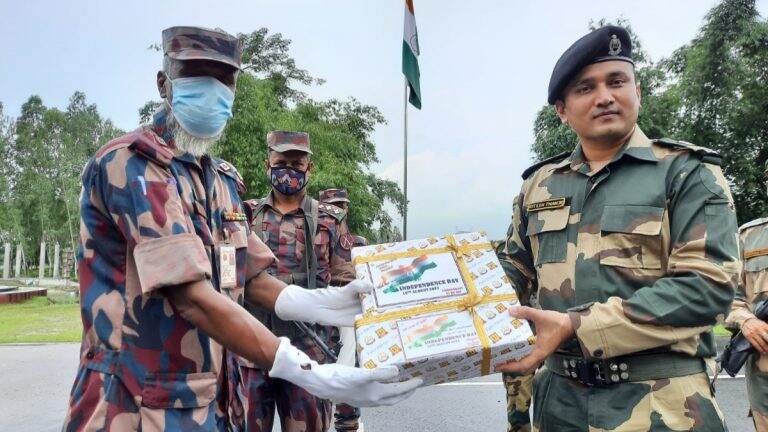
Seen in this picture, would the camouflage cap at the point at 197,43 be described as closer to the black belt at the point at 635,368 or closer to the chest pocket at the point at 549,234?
the chest pocket at the point at 549,234

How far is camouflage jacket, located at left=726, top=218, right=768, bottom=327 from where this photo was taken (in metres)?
3.81

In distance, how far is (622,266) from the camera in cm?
192

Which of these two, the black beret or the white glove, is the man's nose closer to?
the black beret

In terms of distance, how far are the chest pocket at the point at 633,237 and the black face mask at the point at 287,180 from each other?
108 inches

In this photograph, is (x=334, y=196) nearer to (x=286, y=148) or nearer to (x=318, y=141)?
(x=286, y=148)

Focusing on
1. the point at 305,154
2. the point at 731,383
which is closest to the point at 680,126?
the point at 731,383

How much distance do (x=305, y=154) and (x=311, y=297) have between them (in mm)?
2213

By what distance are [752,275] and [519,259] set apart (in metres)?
2.45

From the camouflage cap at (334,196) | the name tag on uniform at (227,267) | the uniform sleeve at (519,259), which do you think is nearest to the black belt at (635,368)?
the uniform sleeve at (519,259)

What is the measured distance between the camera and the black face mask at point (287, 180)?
4324 millimetres

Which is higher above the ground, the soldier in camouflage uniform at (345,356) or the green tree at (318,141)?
the green tree at (318,141)

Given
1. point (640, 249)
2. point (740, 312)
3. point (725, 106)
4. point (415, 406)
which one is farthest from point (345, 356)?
point (725, 106)

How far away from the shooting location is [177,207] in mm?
1702

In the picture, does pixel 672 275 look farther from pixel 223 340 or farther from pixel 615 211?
pixel 223 340
